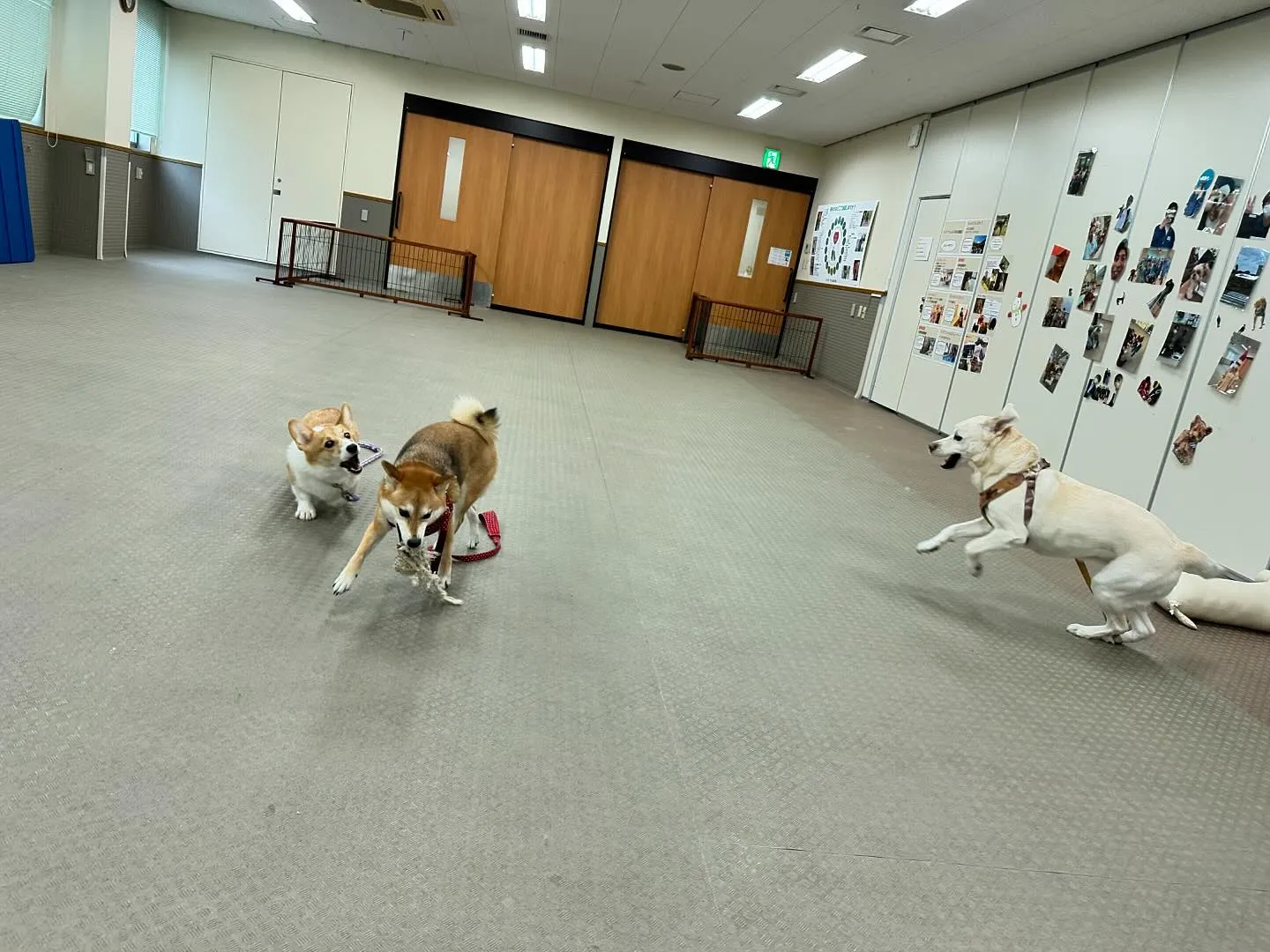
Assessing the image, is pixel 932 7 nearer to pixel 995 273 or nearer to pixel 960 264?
pixel 995 273

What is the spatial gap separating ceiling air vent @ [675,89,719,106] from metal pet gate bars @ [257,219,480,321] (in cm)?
394

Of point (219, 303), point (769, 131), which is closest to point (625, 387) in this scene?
point (219, 303)

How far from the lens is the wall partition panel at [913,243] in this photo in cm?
816

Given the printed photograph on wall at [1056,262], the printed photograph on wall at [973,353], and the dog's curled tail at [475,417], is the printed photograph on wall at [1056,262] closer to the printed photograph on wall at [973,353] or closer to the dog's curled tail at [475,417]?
the printed photograph on wall at [973,353]

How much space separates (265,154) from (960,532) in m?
11.7

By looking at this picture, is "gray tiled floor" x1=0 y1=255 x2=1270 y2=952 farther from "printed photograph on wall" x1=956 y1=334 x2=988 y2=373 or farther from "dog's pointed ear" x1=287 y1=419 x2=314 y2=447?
"printed photograph on wall" x1=956 y1=334 x2=988 y2=373

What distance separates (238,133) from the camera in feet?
36.4

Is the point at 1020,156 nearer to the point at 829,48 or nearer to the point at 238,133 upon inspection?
the point at 829,48

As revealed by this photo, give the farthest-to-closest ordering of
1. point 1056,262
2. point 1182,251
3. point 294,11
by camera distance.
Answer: point 294,11 < point 1056,262 < point 1182,251

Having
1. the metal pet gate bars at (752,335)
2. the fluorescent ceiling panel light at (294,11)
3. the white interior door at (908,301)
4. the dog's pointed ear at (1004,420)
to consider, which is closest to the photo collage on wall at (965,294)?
the white interior door at (908,301)

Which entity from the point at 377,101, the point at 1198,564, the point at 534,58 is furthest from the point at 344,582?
the point at 377,101

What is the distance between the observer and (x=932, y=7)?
5652mm

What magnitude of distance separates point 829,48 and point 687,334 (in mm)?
5758

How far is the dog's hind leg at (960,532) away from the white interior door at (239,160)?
11501 millimetres
